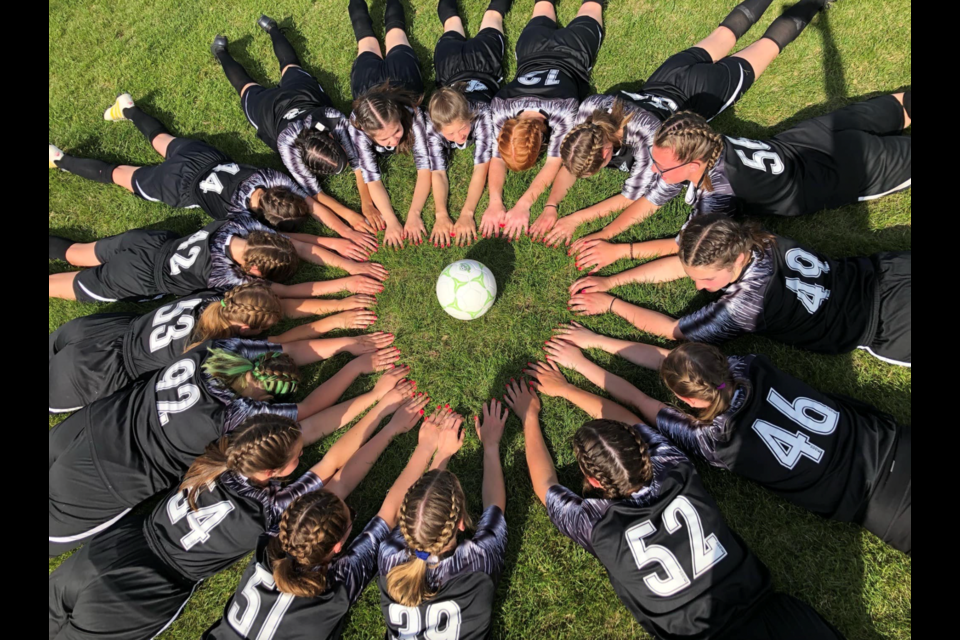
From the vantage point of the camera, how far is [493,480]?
432 centimetres

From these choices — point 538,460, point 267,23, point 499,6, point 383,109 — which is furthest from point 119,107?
point 538,460

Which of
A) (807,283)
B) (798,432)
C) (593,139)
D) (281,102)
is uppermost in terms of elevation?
(281,102)

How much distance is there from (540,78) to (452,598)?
4888 millimetres

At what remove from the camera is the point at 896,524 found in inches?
139

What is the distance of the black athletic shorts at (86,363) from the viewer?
4.47m

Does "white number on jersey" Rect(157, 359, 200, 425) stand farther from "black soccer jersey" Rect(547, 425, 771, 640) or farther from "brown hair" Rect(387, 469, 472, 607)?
"black soccer jersey" Rect(547, 425, 771, 640)

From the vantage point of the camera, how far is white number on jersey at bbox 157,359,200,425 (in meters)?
3.87

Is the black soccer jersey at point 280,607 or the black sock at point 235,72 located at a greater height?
the black sock at point 235,72

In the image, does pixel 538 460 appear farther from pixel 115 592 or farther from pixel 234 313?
pixel 115 592

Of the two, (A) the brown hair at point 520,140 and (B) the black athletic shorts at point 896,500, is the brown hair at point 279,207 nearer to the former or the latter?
(A) the brown hair at point 520,140

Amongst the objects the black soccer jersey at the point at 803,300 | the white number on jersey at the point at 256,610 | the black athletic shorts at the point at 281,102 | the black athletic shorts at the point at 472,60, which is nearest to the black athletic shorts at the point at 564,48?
the black athletic shorts at the point at 472,60

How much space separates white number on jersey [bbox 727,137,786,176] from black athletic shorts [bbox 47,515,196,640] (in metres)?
5.82

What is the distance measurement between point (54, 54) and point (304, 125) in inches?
181

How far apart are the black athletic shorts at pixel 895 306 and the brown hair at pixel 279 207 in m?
5.29
